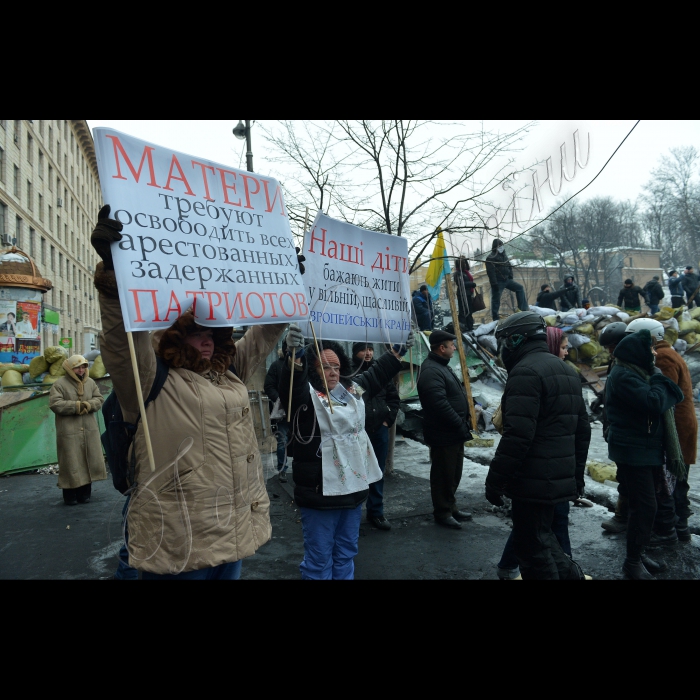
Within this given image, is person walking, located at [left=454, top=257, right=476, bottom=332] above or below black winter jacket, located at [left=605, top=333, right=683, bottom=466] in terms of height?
above

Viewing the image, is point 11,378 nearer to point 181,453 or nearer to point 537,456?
point 181,453

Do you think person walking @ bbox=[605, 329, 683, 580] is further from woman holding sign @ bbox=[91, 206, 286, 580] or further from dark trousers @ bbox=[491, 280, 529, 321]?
dark trousers @ bbox=[491, 280, 529, 321]

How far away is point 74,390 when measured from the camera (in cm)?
693

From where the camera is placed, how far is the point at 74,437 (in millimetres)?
6781

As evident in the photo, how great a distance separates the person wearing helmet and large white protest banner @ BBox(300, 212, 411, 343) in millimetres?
1144

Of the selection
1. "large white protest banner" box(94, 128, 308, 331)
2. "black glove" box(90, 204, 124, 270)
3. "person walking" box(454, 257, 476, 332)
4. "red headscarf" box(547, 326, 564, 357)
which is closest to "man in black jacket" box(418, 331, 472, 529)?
"red headscarf" box(547, 326, 564, 357)

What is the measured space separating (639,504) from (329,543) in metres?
2.40

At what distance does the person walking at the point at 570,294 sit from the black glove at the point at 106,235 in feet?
51.5

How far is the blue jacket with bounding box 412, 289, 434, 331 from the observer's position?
11.8m

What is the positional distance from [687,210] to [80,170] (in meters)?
50.3

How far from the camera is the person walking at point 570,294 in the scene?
16375 mm
